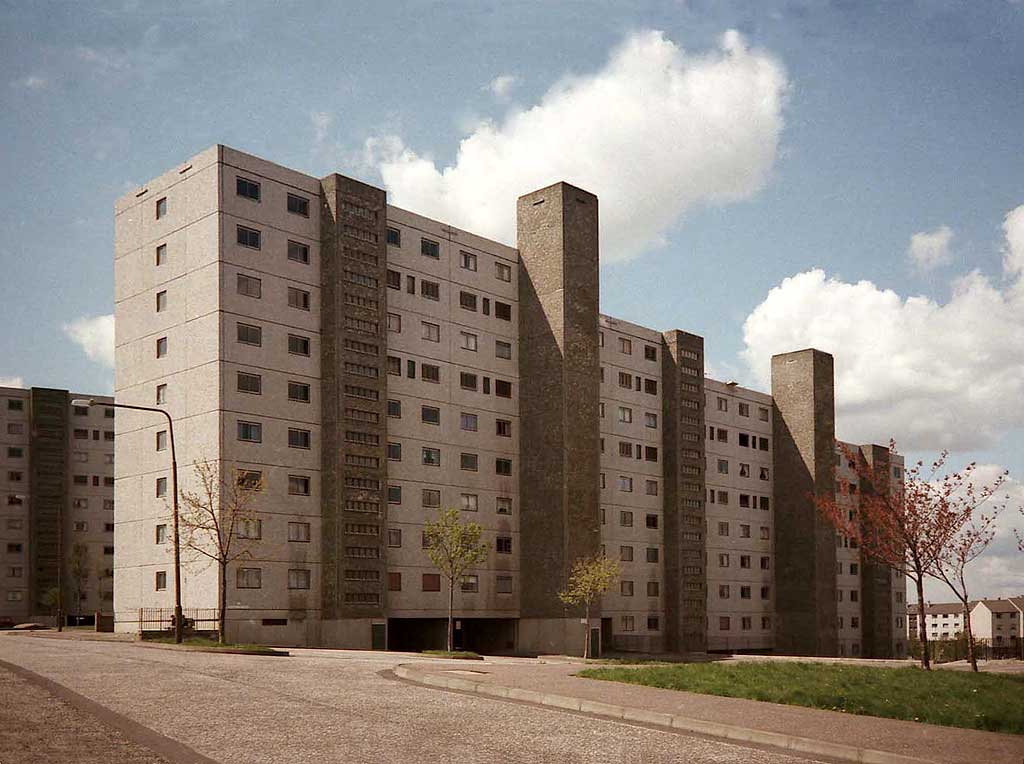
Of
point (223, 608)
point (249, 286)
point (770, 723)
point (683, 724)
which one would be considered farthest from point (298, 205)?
point (770, 723)

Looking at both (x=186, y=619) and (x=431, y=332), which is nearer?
(x=186, y=619)

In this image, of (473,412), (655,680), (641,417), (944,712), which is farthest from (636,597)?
(944,712)

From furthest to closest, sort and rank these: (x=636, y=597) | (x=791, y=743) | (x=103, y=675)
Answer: (x=636, y=597)
(x=103, y=675)
(x=791, y=743)

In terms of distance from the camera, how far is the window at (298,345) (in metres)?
54.4

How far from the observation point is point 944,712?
53.7 ft

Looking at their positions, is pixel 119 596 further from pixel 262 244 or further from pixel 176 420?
pixel 262 244

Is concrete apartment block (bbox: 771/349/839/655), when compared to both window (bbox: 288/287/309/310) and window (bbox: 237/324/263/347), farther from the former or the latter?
window (bbox: 237/324/263/347)

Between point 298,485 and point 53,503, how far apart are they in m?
62.3

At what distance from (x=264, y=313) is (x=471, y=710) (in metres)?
39.0

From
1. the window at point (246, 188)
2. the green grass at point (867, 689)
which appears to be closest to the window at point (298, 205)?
the window at point (246, 188)

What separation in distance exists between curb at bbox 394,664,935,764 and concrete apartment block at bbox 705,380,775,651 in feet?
222

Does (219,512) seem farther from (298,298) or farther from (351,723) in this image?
(351,723)

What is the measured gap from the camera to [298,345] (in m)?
54.8

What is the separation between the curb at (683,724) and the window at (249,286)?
33698 millimetres
